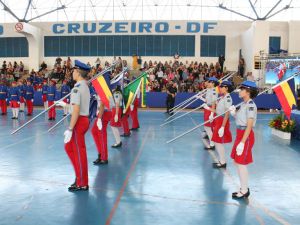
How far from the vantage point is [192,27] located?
31.3 m

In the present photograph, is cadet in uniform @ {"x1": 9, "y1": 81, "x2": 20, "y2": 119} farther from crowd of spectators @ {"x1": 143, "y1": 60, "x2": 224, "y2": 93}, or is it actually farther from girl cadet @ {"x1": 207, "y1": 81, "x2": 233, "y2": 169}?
girl cadet @ {"x1": 207, "y1": 81, "x2": 233, "y2": 169}

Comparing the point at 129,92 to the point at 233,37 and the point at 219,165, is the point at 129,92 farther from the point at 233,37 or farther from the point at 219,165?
the point at 233,37

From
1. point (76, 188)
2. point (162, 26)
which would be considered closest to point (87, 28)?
point (162, 26)

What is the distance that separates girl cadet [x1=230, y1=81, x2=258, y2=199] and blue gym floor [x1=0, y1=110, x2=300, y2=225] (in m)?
0.36

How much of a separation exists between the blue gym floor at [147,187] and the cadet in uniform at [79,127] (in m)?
0.31

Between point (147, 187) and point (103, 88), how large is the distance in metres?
2.16

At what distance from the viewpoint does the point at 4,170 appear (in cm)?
→ 761

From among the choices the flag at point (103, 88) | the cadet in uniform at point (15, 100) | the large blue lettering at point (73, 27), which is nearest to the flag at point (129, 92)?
the flag at point (103, 88)

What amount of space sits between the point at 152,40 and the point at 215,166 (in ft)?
80.3

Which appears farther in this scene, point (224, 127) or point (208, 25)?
point (208, 25)

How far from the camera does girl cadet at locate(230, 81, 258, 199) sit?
226 inches

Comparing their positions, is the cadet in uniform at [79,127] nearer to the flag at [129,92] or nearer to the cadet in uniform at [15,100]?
the flag at [129,92]

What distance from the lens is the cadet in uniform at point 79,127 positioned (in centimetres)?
598

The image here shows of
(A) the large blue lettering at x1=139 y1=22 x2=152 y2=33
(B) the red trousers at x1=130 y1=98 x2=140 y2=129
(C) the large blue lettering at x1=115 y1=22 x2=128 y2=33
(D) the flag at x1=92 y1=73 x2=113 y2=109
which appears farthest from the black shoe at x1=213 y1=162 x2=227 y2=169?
(C) the large blue lettering at x1=115 y1=22 x2=128 y2=33
